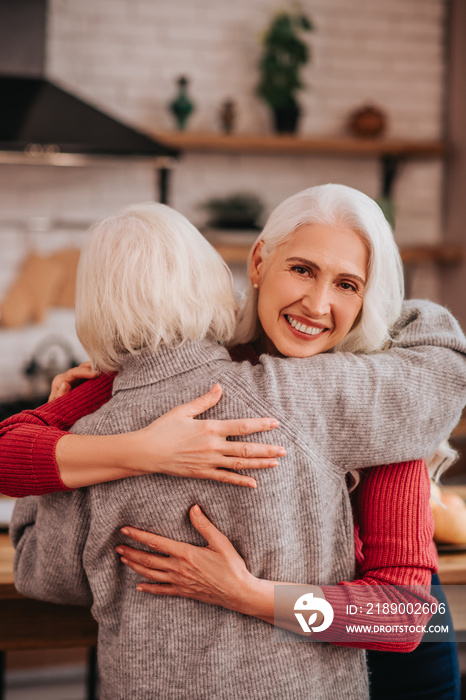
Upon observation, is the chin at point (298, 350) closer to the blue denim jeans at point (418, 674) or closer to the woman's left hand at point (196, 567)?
the woman's left hand at point (196, 567)

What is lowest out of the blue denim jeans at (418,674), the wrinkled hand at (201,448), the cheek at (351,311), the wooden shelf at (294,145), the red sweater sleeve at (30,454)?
the blue denim jeans at (418,674)

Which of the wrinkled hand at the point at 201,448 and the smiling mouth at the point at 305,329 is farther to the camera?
the smiling mouth at the point at 305,329

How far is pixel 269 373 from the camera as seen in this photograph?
1018 millimetres

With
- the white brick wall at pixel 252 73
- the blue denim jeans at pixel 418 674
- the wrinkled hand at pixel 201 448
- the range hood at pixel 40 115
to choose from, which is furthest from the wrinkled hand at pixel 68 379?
the white brick wall at pixel 252 73

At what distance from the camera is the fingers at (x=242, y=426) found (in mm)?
973

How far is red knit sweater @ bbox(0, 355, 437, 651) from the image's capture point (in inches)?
40.2

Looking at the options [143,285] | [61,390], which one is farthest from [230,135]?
[143,285]

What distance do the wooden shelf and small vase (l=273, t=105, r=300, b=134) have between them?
0.04 meters

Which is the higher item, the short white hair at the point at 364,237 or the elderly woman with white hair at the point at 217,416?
the short white hair at the point at 364,237

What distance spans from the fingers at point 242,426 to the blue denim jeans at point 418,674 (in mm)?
604

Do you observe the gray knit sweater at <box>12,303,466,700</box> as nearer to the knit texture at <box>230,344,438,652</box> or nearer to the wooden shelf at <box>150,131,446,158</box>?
the knit texture at <box>230,344,438,652</box>

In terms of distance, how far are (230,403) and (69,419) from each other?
0.32 meters

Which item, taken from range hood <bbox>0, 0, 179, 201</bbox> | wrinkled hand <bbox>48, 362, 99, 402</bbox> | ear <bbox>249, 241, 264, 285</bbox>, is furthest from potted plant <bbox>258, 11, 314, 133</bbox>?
wrinkled hand <bbox>48, 362, 99, 402</bbox>

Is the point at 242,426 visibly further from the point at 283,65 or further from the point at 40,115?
the point at 283,65
